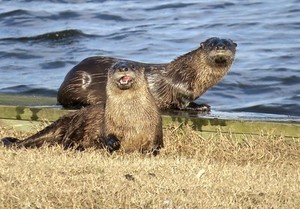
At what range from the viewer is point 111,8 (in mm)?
22453

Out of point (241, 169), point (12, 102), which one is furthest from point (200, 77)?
point (241, 169)

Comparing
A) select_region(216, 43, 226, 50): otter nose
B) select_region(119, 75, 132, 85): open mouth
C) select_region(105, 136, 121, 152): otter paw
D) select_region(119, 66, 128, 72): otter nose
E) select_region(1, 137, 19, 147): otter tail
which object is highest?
select_region(119, 66, 128, 72): otter nose

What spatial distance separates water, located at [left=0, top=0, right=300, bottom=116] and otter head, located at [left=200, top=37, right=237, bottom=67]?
161 centimetres

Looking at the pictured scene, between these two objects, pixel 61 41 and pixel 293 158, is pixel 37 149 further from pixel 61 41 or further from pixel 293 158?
pixel 61 41

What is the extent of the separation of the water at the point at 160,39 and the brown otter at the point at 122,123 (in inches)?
146

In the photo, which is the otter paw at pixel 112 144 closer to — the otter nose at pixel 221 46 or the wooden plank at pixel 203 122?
the wooden plank at pixel 203 122

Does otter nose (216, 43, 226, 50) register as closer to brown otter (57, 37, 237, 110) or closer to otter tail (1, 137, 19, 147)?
brown otter (57, 37, 237, 110)

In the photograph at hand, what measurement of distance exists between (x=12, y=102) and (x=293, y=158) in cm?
311

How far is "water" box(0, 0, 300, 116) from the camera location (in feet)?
44.5

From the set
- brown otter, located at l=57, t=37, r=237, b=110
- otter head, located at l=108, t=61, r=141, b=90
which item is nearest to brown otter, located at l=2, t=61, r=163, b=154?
otter head, located at l=108, t=61, r=141, b=90

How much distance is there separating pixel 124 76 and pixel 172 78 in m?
2.52

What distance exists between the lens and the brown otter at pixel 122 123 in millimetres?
7574

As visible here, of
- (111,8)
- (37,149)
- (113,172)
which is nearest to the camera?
(113,172)

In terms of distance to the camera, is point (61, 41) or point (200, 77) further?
point (61, 41)
